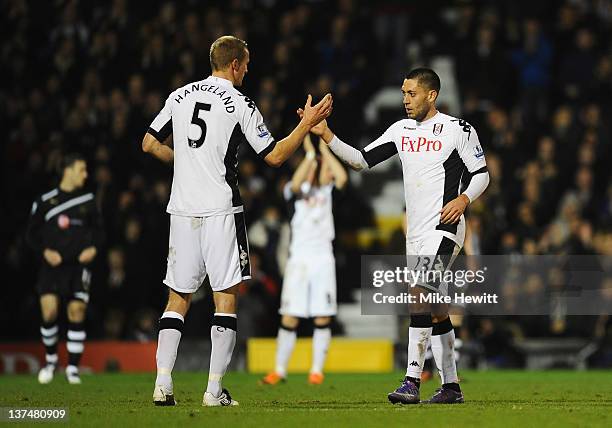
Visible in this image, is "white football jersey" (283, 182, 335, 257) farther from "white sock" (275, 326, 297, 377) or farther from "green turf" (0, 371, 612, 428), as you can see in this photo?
"green turf" (0, 371, 612, 428)

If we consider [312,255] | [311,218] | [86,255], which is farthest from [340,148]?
[86,255]

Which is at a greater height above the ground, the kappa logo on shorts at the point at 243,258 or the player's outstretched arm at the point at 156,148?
the player's outstretched arm at the point at 156,148

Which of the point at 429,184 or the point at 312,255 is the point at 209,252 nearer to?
the point at 429,184

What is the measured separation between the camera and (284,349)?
1514cm

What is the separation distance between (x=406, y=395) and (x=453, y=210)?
1.53m

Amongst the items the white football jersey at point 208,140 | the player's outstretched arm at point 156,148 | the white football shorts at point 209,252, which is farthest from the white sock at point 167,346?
the player's outstretched arm at point 156,148

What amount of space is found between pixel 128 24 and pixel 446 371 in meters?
13.6

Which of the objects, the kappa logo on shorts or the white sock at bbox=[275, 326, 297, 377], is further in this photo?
the white sock at bbox=[275, 326, 297, 377]

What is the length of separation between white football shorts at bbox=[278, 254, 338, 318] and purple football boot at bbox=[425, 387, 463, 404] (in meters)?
4.82

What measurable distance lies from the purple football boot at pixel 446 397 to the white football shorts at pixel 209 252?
1.88 meters

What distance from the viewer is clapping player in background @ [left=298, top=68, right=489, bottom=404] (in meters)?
10.4

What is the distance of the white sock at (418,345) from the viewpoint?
1033 cm

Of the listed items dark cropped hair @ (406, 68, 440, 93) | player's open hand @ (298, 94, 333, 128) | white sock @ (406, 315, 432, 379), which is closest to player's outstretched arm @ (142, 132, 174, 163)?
player's open hand @ (298, 94, 333, 128)

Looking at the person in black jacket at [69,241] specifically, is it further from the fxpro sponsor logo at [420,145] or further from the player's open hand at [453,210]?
the player's open hand at [453,210]
